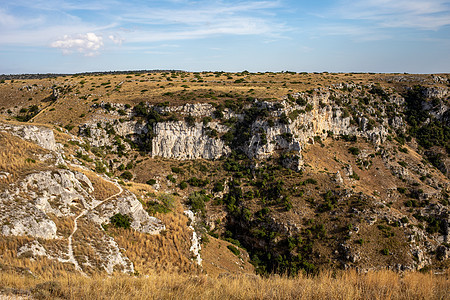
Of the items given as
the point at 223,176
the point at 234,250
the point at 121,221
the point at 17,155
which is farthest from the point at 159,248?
the point at 223,176

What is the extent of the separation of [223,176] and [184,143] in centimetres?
970

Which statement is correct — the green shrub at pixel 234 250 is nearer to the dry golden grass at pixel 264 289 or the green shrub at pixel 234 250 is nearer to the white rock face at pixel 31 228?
the white rock face at pixel 31 228

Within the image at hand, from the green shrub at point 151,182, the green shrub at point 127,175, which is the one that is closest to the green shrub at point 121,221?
the green shrub at point 151,182

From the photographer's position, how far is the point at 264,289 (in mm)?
6945

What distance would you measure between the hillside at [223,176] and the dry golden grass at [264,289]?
480 cm

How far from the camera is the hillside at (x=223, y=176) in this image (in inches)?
658

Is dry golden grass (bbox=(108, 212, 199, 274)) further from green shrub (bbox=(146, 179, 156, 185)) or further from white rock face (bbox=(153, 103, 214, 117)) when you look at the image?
white rock face (bbox=(153, 103, 214, 117))

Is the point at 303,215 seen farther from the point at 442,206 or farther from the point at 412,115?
the point at 412,115

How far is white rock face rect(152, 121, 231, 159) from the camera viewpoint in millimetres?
46781

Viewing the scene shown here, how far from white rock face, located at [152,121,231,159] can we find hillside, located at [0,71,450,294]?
246mm

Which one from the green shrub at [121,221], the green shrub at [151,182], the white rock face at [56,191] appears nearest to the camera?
the white rock face at [56,191]

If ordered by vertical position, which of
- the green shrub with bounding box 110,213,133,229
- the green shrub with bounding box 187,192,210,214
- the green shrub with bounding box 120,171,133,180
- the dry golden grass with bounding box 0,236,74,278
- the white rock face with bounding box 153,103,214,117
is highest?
the white rock face with bounding box 153,103,214,117

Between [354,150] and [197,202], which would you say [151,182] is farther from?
[354,150]

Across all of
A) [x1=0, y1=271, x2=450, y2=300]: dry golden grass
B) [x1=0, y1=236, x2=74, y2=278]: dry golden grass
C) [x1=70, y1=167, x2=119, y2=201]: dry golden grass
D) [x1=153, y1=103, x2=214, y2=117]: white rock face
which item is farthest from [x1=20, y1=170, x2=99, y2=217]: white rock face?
[x1=153, y1=103, x2=214, y2=117]: white rock face
